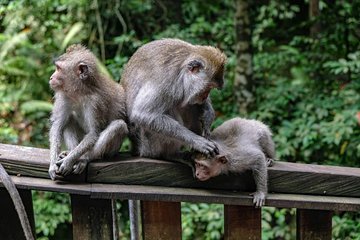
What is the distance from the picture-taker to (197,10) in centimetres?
967

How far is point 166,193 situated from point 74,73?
0.88 meters

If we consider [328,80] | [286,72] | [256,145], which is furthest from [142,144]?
[286,72]

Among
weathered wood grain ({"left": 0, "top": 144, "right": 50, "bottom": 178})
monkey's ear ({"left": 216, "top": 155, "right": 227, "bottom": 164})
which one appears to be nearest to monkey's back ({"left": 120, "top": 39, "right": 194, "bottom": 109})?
monkey's ear ({"left": 216, "top": 155, "right": 227, "bottom": 164})

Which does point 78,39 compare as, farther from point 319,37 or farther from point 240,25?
point 319,37

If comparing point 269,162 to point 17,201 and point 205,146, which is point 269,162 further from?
point 17,201

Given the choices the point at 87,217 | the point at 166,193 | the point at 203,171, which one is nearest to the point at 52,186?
the point at 87,217

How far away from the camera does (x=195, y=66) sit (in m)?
2.98

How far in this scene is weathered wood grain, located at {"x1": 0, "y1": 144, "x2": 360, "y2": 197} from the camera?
2457mm

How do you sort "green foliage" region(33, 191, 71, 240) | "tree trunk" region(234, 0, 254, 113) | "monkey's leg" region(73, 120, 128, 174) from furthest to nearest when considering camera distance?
"tree trunk" region(234, 0, 254, 113)
"green foliage" region(33, 191, 71, 240)
"monkey's leg" region(73, 120, 128, 174)

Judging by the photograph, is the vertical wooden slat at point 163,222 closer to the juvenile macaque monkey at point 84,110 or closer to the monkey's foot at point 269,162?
the juvenile macaque monkey at point 84,110

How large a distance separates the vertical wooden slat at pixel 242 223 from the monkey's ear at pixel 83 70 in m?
1.00

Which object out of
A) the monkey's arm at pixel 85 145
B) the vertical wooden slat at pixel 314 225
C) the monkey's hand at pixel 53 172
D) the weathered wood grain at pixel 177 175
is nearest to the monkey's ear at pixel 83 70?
the monkey's arm at pixel 85 145

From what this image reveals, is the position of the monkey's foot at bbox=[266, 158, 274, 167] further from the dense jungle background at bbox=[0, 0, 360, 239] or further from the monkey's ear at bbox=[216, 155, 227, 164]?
the dense jungle background at bbox=[0, 0, 360, 239]

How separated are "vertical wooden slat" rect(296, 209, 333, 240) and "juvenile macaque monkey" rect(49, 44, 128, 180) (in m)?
0.94
